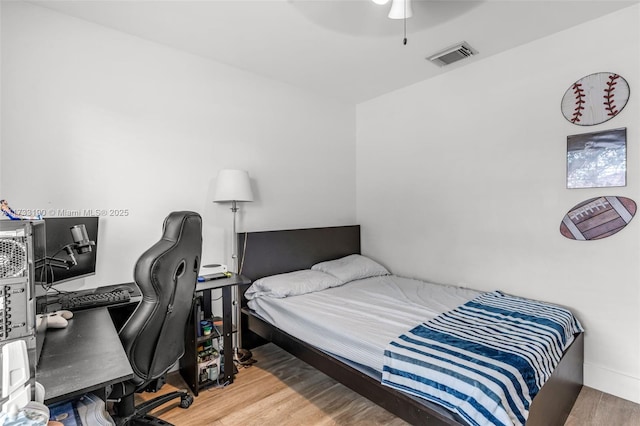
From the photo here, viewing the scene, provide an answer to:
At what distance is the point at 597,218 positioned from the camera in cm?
233

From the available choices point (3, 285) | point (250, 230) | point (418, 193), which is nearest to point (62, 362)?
point (3, 285)

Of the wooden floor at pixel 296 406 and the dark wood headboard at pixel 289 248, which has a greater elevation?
the dark wood headboard at pixel 289 248

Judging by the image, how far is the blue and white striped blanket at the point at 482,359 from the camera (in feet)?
4.61

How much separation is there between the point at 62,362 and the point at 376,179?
328 centimetres

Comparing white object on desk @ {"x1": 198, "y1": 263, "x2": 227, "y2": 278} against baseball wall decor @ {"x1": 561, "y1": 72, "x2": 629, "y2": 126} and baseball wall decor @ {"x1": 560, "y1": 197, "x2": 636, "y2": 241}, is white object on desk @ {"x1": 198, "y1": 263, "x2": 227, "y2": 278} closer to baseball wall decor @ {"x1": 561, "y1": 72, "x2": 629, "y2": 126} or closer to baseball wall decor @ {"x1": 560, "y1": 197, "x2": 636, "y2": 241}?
baseball wall decor @ {"x1": 560, "y1": 197, "x2": 636, "y2": 241}

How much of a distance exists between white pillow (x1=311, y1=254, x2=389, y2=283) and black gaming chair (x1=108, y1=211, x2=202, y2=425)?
161 centimetres

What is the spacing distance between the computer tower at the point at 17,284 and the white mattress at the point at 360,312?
4.95 feet

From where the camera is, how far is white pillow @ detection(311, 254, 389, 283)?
10.5ft

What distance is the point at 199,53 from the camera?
108 inches

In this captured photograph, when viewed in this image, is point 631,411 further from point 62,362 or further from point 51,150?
point 51,150

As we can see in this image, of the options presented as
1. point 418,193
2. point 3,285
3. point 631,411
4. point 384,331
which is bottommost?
point 631,411

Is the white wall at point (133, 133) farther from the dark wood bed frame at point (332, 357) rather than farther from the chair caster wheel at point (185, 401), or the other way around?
the chair caster wheel at point (185, 401)

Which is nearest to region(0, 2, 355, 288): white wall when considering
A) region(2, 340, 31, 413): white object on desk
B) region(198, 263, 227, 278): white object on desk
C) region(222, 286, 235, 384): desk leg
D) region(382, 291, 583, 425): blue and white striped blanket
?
region(198, 263, 227, 278): white object on desk

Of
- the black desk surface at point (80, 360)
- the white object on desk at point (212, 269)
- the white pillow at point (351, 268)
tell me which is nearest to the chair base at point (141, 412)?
the black desk surface at point (80, 360)
